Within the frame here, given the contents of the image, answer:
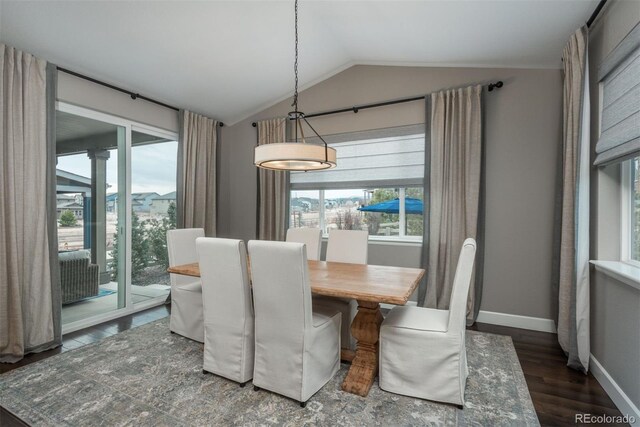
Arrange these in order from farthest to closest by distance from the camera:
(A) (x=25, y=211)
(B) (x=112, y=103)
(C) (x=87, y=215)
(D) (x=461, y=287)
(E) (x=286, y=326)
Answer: (B) (x=112, y=103) → (C) (x=87, y=215) → (A) (x=25, y=211) → (E) (x=286, y=326) → (D) (x=461, y=287)

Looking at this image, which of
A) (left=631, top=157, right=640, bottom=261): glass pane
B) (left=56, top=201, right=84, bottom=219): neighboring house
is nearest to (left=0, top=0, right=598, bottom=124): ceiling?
(left=631, top=157, right=640, bottom=261): glass pane

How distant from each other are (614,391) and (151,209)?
4.67m

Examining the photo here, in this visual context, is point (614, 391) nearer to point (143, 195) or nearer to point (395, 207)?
point (395, 207)

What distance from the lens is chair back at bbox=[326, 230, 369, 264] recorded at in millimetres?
3135

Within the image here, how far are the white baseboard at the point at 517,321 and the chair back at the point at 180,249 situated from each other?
3108 millimetres

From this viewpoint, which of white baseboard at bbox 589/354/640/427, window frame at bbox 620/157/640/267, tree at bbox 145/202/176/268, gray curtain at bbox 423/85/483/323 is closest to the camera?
white baseboard at bbox 589/354/640/427

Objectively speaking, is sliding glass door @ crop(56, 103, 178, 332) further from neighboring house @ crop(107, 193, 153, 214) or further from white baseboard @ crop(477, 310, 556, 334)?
white baseboard @ crop(477, 310, 556, 334)

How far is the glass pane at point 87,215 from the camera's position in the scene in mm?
3092

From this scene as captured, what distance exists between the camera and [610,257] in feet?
7.38

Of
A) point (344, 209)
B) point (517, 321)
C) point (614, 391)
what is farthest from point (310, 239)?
point (614, 391)

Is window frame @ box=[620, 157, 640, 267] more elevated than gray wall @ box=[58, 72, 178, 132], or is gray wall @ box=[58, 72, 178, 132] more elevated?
gray wall @ box=[58, 72, 178, 132]

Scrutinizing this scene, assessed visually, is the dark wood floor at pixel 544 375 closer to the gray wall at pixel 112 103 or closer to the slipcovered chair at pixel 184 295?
the slipcovered chair at pixel 184 295

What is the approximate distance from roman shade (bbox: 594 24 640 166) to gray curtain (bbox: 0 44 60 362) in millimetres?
4297

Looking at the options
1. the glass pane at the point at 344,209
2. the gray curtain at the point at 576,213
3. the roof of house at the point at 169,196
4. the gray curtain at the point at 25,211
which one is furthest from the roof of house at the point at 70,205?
the gray curtain at the point at 576,213
